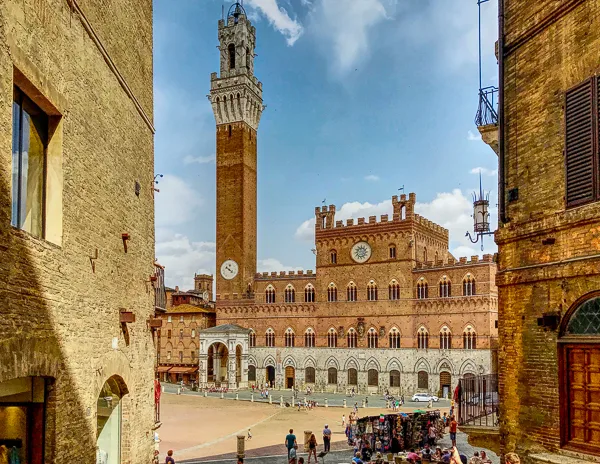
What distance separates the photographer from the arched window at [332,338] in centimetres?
4931

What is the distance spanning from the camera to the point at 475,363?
4234 centimetres

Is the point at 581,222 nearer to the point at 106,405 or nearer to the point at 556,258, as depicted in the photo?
the point at 556,258

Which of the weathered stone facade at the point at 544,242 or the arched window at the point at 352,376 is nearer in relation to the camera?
the weathered stone facade at the point at 544,242

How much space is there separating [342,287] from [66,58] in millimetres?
43114

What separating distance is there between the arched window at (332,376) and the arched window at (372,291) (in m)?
6.38

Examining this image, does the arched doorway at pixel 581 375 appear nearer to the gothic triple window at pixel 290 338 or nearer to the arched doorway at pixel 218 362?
the gothic triple window at pixel 290 338

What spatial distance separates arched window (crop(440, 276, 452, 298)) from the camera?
4476 cm

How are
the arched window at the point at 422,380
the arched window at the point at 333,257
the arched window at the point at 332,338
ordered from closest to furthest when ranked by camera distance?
the arched window at the point at 422,380, the arched window at the point at 332,338, the arched window at the point at 333,257

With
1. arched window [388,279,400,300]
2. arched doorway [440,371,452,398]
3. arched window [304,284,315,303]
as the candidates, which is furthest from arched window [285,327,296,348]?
arched doorway [440,371,452,398]

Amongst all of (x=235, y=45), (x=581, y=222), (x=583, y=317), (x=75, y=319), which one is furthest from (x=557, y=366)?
(x=235, y=45)

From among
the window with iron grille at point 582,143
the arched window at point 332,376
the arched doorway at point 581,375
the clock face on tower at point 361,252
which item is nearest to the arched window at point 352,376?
the arched window at point 332,376

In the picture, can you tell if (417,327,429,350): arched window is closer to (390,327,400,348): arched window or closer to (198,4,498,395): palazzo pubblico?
(198,4,498,395): palazzo pubblico

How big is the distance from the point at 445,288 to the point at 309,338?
1233 centimetres

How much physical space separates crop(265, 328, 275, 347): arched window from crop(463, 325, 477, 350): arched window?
16561 mm
